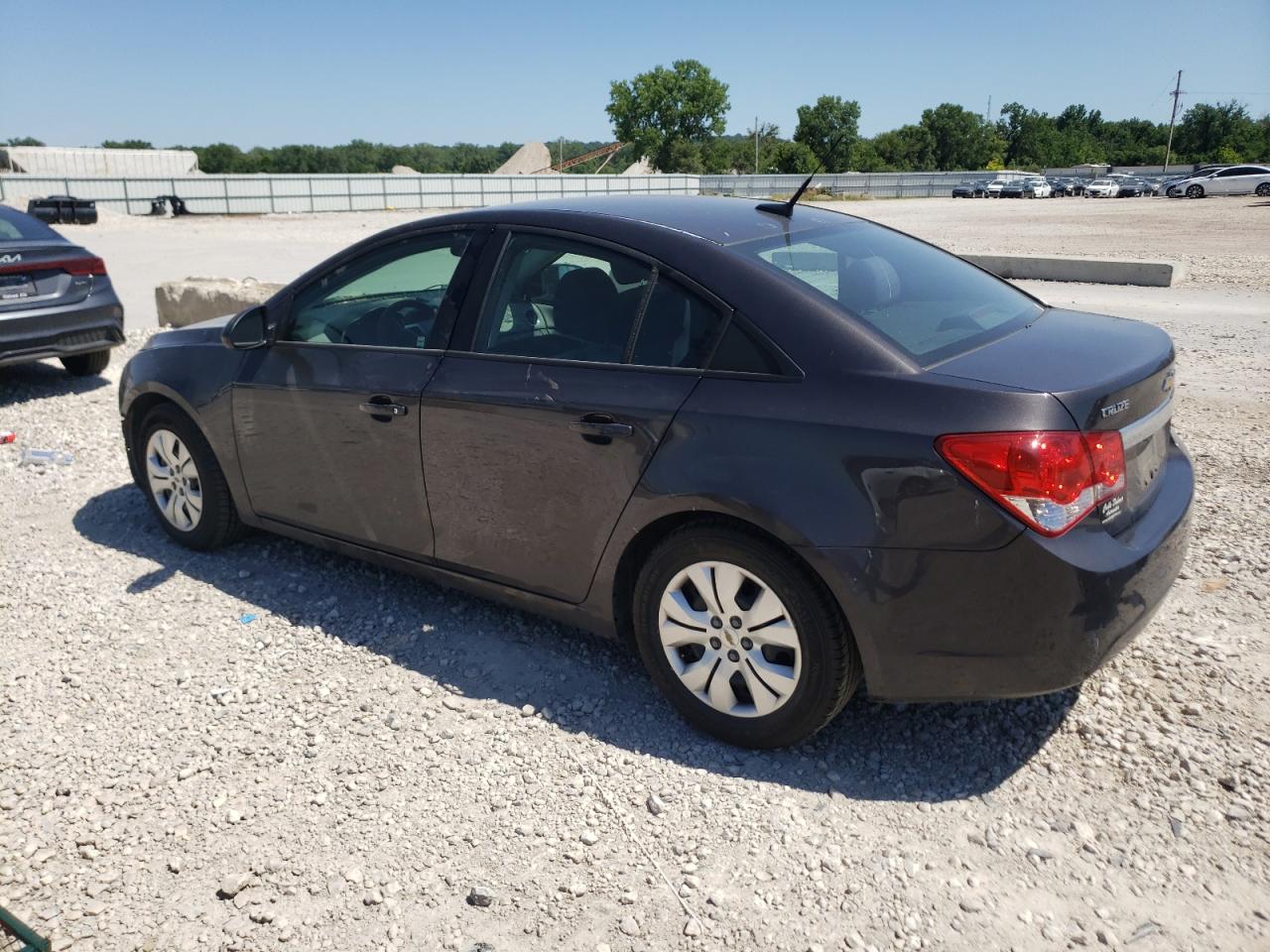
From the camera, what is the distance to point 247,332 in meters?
4.40

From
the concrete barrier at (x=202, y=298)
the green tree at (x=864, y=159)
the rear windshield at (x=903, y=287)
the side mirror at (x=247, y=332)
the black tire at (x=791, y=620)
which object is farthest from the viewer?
the green tree at (x=864, y=159)

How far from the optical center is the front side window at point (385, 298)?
3920 mm

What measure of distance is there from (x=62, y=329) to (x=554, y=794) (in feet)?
22.6

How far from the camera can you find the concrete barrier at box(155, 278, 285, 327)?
10.7m

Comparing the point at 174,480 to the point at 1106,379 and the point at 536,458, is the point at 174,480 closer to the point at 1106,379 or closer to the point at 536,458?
the point at 536,458

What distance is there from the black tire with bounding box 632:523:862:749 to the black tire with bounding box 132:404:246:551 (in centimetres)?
250

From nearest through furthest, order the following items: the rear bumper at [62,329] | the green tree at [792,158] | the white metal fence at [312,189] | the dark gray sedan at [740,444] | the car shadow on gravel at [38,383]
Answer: the dark gray sedan at [740,444] → the rear bumper at [62,329] → the car shadow on gravel at [38,383] → the white metal fence at [312,189] → the green tree at [792,158]

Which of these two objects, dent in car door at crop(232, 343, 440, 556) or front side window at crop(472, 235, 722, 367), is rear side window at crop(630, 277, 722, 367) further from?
dent in car door at crop(232, 343, 440, 556)

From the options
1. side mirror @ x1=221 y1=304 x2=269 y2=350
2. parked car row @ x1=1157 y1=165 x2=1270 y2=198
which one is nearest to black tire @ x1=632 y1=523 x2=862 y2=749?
side mirror @ x1=221 y1=304 x2=269 y2=350

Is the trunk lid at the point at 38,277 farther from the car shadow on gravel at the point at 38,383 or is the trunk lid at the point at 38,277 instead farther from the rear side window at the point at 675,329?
the rear side window at the point at 675,329

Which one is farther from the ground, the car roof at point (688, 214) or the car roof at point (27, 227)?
the car roof at point (688, 214)

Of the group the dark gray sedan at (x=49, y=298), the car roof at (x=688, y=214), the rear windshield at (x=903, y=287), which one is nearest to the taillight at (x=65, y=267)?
the dark gray sedan at (x=49, y=298)

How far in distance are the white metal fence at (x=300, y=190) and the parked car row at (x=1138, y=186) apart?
25911 millimetres

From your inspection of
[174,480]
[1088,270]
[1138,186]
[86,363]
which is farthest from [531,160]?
[174,480]
